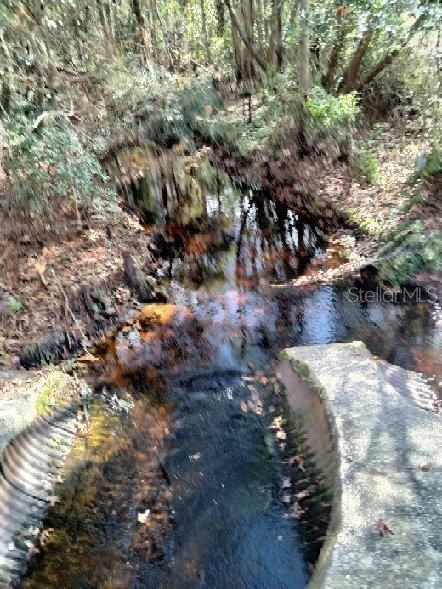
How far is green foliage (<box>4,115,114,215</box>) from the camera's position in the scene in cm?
880

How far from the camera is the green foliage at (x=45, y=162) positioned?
880 cm

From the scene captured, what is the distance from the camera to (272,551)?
5457 millimetres

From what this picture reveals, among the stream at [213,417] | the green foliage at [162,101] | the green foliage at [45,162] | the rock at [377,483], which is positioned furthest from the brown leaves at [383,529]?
the green foliage at [162,101]

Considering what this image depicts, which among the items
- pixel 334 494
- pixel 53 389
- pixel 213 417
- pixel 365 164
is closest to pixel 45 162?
pixel 53 389

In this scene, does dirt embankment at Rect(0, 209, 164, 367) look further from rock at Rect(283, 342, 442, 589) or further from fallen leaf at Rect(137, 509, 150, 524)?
rock at Rect(283, 342, 442, 589)

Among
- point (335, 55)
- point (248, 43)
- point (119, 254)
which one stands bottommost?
point (119, 254)

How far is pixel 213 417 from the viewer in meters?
7.45

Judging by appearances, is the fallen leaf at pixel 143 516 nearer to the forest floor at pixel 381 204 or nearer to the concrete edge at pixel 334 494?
the concrete edge at pixel 334 494

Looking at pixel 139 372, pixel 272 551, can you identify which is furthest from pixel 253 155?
pixel 272 551

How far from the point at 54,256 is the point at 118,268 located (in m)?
1.20

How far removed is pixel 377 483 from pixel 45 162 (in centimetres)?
712

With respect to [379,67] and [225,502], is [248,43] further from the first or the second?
[225,502]

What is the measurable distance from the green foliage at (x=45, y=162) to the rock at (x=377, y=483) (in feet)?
17.3
